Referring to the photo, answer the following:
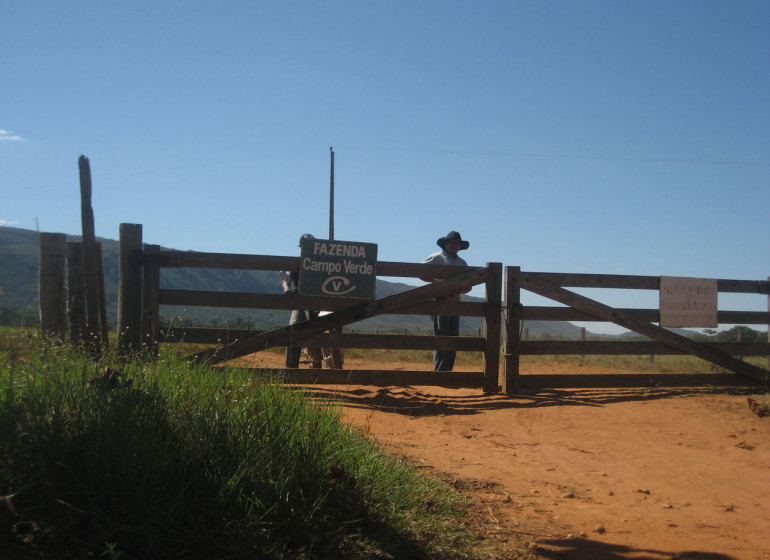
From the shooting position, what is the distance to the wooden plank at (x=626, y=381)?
28.3 feet

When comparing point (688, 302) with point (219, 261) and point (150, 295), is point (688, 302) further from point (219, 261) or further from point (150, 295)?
point (150, 295)

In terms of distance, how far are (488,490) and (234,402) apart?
6.23 feet

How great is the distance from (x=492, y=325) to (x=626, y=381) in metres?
2.11

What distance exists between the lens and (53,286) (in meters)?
5.59

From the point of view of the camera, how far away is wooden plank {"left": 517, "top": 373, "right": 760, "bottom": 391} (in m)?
8.62

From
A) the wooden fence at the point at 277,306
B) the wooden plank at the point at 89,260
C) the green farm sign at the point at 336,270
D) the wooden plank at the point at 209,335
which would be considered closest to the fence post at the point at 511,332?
the wooden fence at the point at 277,306

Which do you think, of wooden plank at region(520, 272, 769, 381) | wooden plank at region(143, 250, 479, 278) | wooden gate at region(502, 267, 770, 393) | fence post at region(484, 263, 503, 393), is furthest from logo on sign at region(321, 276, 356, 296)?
wooden plank at region(520, 272, 769, 381)

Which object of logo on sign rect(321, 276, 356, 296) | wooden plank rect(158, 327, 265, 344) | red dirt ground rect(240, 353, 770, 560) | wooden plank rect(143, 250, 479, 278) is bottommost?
red dirt ground rect(240, 353, 770, 560)

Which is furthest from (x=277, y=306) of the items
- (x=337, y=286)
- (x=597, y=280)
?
(x=597, y=280)

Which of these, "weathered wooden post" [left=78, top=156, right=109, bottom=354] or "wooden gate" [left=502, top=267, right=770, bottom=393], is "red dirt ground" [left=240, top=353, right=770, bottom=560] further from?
"weathered wooden post" [left=78, top=156, right=109, bottom=354]

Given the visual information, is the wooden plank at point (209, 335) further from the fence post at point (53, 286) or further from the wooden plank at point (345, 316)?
the fence post at point (53, 286)

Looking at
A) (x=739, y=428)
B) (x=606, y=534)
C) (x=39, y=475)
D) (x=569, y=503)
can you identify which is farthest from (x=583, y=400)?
(x=39, y=475)

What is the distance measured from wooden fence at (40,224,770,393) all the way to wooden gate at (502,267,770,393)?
1cm

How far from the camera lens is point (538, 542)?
366cm
